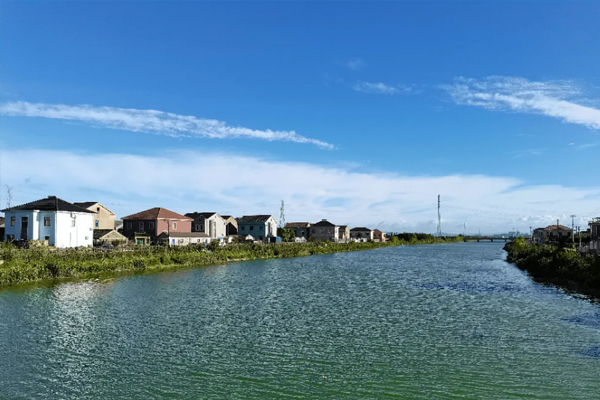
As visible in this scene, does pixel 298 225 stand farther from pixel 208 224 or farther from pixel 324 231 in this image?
pixel 208 224

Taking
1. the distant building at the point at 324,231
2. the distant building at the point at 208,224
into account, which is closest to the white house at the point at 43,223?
the distant building at the point at 208,224

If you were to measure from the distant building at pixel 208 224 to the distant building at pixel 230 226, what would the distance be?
39.8 feet

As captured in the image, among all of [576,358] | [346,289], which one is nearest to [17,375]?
[576,358]

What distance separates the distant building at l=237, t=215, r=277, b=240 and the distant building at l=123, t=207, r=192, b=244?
29.5 meters

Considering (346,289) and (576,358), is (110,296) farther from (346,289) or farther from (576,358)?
(576,358)

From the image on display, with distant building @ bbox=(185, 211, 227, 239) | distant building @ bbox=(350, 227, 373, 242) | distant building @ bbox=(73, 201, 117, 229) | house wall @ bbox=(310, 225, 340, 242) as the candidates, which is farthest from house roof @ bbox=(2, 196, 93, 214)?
distant building @ bbox=(350, 227, 373, 242)

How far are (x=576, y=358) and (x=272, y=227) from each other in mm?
101758

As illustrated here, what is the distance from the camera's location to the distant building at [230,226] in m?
114

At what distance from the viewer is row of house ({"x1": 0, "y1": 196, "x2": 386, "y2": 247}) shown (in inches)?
2277

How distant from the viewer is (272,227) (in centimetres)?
11812

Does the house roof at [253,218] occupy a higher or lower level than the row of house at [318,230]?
higher

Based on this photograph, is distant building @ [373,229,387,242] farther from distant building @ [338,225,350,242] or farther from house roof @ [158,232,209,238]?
house roof @ [158,232,209,238]

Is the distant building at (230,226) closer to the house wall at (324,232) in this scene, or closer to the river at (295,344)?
the house wall at (324,232)

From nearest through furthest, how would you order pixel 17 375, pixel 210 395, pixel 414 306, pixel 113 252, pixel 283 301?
pixel 210 395
pixel 17 375
pixel 414 306
pixel 283 301
pixel 113 252
